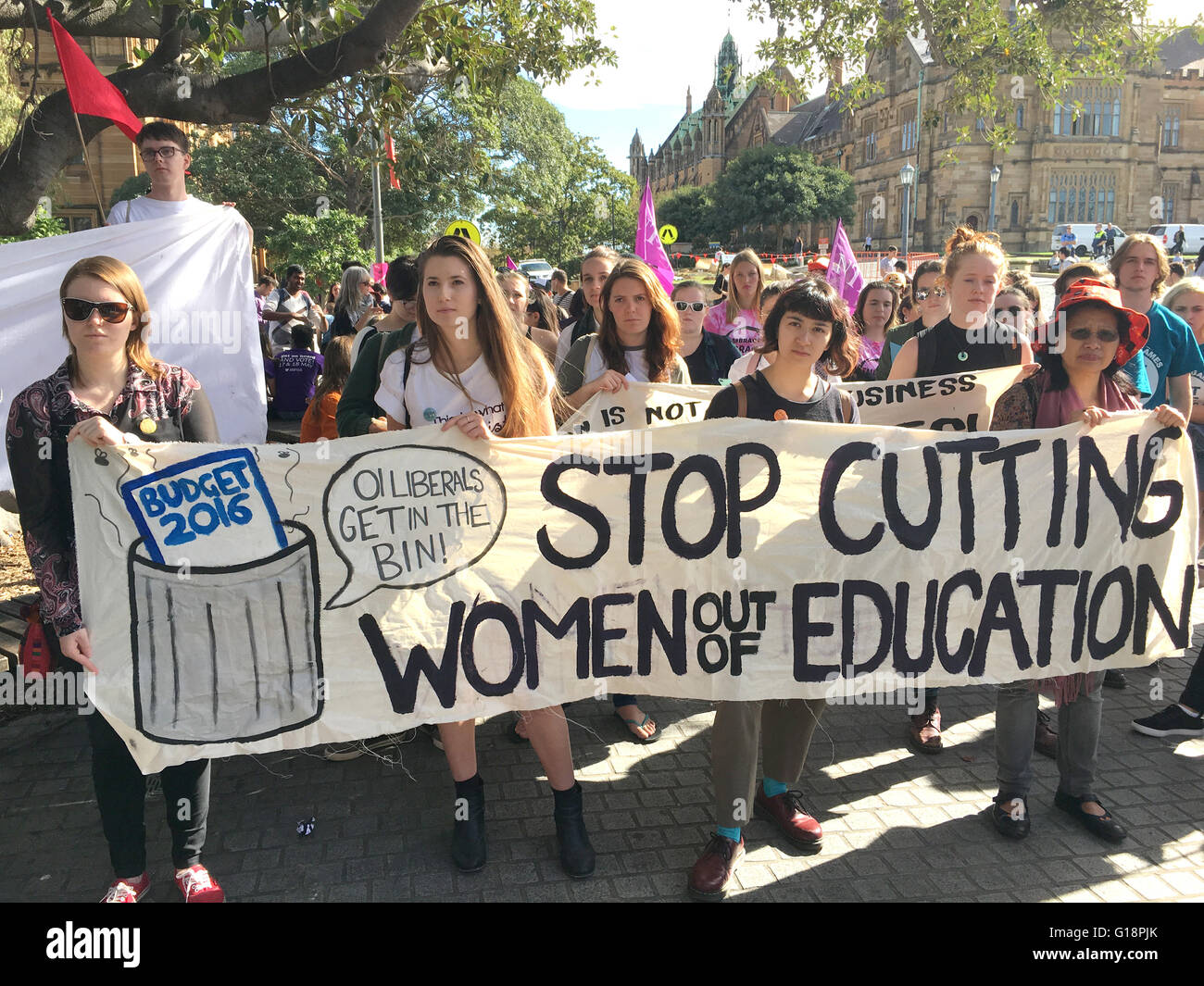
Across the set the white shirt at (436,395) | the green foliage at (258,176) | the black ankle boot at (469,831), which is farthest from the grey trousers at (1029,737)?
the green foliage at (258,176)

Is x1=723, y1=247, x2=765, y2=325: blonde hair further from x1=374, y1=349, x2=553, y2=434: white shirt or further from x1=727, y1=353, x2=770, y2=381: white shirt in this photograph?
x1=374, y1=349, x2=553, y2=434: white shirt

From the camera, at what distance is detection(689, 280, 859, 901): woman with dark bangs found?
3.22 metres

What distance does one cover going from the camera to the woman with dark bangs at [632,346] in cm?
429

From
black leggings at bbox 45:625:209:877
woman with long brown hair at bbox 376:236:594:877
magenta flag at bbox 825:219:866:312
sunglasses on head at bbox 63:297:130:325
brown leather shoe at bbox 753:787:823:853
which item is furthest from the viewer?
magenta flag at bbox 825:219:866:312

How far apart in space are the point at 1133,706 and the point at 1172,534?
1.50 meters

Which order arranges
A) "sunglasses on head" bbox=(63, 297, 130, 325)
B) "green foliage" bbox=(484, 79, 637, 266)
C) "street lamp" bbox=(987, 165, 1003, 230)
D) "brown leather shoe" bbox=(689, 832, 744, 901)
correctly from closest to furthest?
"sunglasses on head" bbox=(63, 297, 130, 325) < "brown leather shoe" bbox=(689, 832, 744, 901) < "green foliage" bbox=(484, 79, 637, 266) < "street lamp" bbox=(987, 165, 1003, 230)

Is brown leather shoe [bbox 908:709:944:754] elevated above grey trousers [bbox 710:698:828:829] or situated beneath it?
situated beneath

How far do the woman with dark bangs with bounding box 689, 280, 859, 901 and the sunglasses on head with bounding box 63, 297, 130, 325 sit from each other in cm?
206

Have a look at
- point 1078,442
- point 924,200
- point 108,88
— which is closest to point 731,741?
point 1078,442

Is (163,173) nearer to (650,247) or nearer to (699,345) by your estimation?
(699,345)

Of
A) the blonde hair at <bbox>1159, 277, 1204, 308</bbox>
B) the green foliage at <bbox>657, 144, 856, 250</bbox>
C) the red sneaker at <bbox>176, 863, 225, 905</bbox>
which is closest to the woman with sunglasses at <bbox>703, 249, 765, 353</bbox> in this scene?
the blonde hair at <bbox>1159, 277, 1204, 308</bbox>

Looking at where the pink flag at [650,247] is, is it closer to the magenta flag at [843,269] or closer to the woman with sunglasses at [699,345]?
the magenta flag at [843,269]

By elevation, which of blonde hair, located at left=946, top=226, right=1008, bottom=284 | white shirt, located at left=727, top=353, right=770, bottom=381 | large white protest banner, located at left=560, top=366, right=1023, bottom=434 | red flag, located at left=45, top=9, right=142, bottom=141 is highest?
red flag, located at left=45, top=9, right=142, bottom=141
